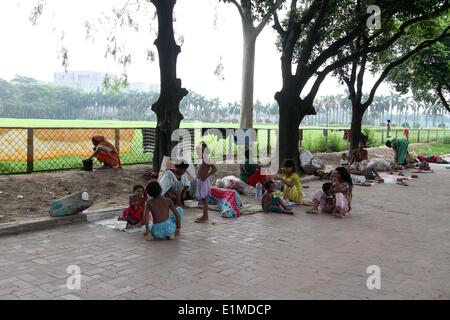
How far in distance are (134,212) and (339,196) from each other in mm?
3663

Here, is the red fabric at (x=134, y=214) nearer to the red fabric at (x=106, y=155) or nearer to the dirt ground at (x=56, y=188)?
the dirt ground at (x=56, y=188)

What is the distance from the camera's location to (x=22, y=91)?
8919cm

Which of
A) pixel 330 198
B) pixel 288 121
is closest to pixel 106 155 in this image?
pixel 288 121

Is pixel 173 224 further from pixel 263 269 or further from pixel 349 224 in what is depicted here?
pixel 349 224

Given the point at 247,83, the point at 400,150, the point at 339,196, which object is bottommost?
the point at 339,196

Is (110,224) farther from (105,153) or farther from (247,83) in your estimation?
(247,83)

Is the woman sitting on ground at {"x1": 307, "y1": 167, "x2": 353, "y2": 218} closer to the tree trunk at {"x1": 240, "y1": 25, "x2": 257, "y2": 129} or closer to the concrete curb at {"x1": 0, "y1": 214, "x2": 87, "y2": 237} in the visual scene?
the concrete curb at {"x1": 0, "y1": 214, "x2": 87, "y2": 237}

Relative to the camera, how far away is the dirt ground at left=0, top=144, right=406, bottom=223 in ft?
25.3

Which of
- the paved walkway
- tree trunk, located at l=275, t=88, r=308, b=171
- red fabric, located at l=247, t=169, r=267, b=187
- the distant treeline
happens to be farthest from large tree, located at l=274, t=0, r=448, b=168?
the distant treeline

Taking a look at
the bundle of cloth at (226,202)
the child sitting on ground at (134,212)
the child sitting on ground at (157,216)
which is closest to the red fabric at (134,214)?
the child sitting on ground at (134,212)

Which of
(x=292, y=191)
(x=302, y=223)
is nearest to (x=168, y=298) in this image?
(x=302, y=223)

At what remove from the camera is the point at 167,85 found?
1052 cm

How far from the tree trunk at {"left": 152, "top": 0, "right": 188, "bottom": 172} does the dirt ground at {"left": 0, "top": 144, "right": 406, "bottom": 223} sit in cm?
112

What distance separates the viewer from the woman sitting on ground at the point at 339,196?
26.4 feet
